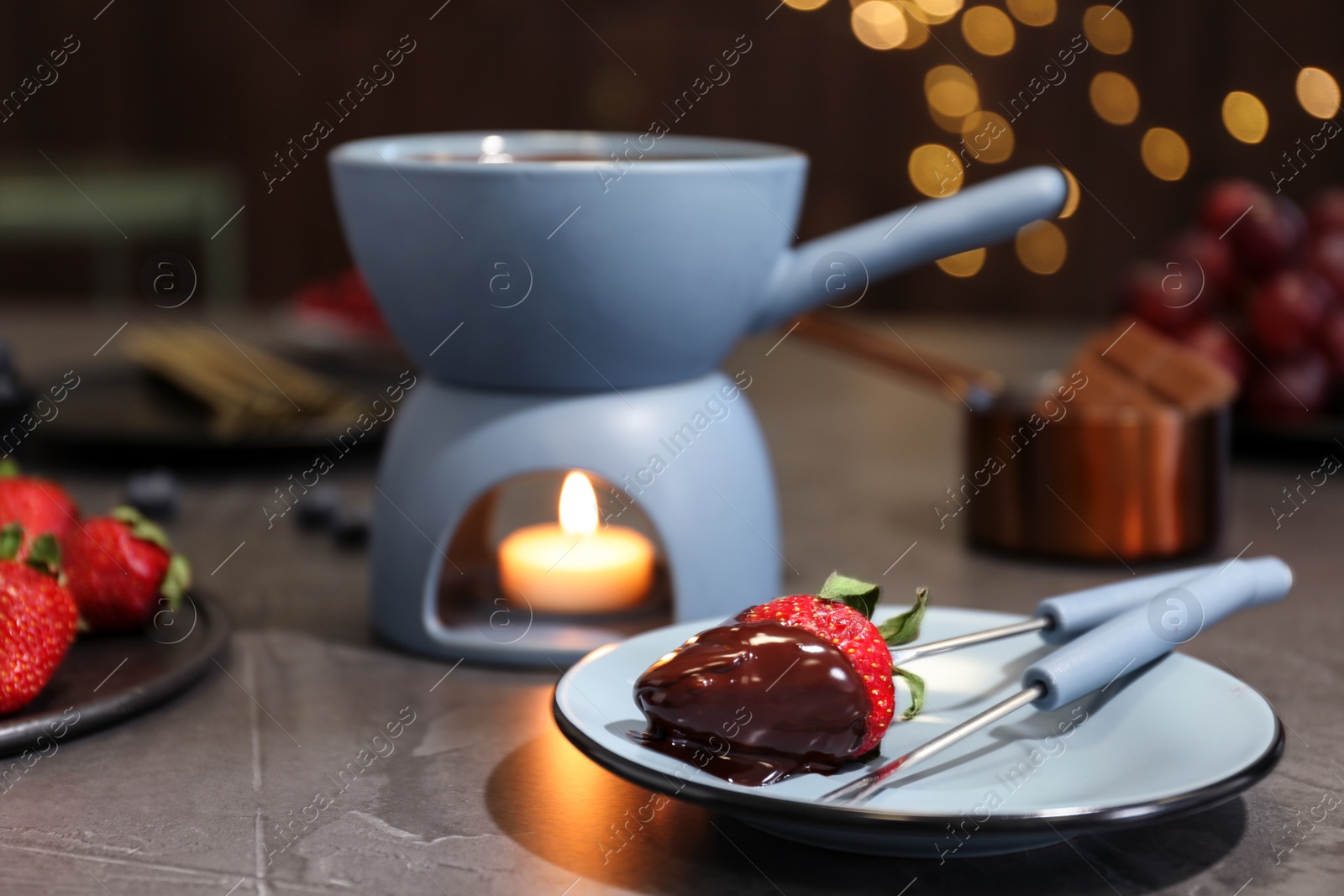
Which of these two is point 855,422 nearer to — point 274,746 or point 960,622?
point 960,622

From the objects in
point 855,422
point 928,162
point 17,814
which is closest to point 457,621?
point 17,814

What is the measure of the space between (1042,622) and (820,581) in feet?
0.94

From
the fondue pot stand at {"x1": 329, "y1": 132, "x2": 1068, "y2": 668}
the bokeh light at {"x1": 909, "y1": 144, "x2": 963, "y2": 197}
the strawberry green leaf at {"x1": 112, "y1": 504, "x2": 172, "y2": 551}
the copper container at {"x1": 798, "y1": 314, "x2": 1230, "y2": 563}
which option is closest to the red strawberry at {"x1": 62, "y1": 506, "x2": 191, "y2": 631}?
the strawberry green leaf at {"x1": 112, "y1": 504, "x2": 172, "y2": 551}

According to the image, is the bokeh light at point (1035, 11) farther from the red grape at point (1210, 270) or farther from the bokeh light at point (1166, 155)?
the red grape at point (1210, 270)

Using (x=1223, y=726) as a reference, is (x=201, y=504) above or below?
below

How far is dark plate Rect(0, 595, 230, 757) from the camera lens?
66 cm

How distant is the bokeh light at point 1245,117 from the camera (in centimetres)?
353

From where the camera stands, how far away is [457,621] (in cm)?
84

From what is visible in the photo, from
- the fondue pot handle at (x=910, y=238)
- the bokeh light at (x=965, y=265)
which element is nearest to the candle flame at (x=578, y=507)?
the fondue pot handle at (x=910, y=238)

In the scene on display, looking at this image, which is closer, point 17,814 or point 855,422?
point 17,814

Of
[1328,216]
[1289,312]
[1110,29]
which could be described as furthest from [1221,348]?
[1110,29]

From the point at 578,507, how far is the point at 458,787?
0.72 ft

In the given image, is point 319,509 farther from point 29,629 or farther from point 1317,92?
point 1317,92

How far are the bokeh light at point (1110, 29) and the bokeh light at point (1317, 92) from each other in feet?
1.41
